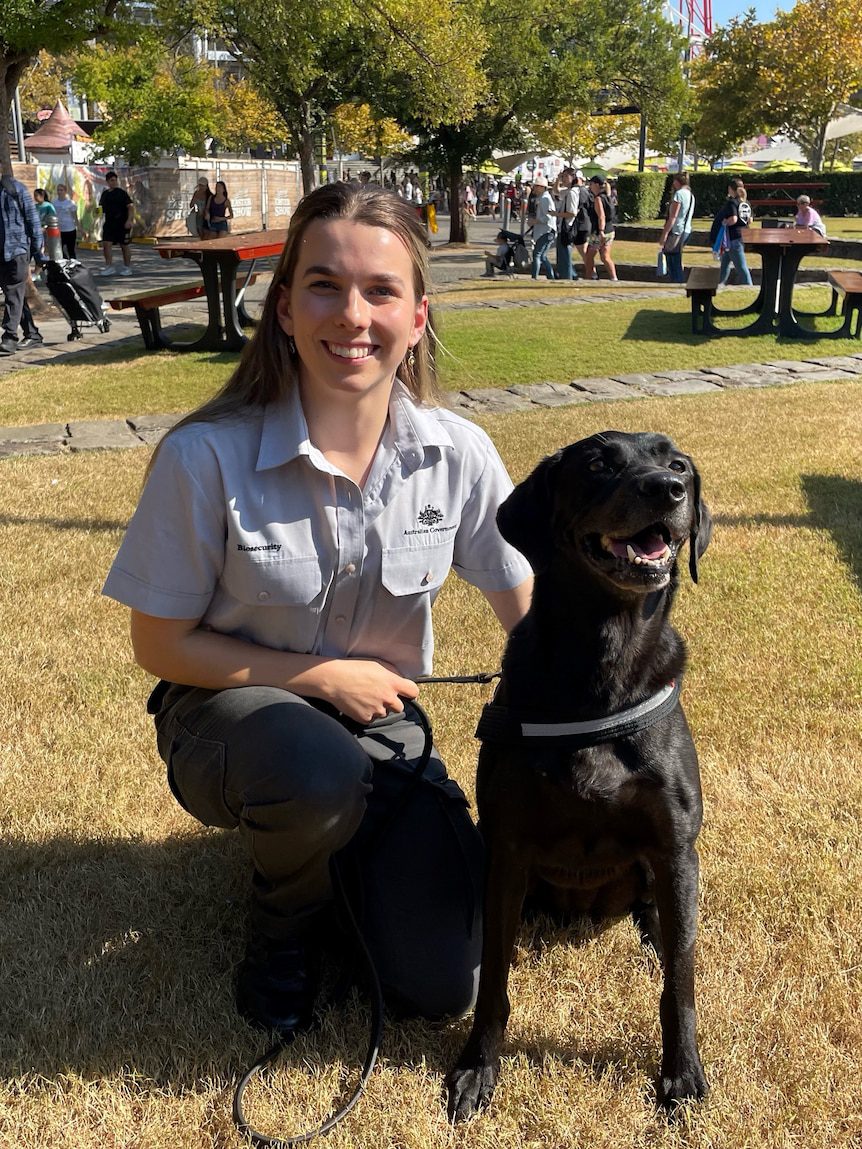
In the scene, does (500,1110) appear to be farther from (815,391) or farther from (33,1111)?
(815,391)

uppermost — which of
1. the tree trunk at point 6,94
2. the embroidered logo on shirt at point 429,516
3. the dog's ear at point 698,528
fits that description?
the tree trunk at point 6,94

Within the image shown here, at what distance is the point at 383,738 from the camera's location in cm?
277

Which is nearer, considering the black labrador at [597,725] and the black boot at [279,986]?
the black labrador at [597,725]

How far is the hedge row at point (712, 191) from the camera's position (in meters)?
37.7

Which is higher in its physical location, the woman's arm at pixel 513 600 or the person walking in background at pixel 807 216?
the person walking in background at pixel 807 216

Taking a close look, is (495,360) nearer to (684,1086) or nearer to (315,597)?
(315,597)

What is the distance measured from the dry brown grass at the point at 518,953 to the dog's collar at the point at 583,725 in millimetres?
740

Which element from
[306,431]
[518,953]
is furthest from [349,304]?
[518,953]

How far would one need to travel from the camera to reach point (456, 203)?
2873cm

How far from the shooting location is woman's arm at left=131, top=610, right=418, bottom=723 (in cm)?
242

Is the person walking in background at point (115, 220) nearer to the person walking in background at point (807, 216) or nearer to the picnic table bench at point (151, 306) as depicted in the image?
the picnic table bench at point (151, 306)

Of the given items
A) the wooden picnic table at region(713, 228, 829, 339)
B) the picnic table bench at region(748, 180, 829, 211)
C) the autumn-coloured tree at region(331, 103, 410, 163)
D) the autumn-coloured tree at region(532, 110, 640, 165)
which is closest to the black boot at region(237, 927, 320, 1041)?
the wooden picnic table at region(713, 228, 829, 339)

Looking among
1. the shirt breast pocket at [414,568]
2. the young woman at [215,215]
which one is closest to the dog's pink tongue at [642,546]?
the shirt breast pocket at [414,568]

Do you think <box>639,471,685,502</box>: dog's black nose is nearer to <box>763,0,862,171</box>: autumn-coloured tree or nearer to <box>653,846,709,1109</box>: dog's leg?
<box>653,846,709,1109</box>: dog's leg
